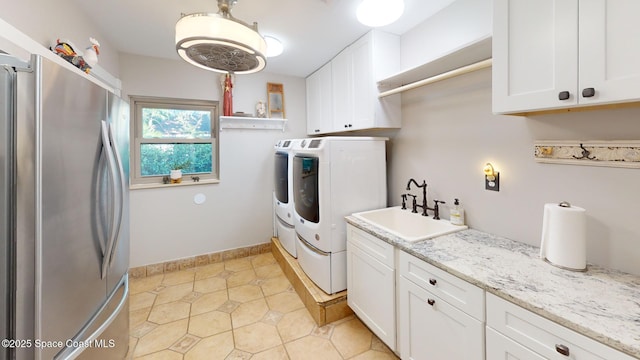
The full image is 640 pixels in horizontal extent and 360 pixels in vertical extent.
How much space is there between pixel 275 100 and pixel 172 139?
138 centimetres

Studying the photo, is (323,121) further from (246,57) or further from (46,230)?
(46,230)

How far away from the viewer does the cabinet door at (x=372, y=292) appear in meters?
1.51

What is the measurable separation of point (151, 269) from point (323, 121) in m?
2.64

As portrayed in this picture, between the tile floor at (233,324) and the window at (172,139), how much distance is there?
124 cm

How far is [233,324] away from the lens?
6.43ft

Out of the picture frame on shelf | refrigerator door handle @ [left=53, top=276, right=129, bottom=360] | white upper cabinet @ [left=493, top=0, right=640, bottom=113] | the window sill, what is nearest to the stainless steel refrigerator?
refrigerator door handle @ [left=53, top=276, right=129, bottom=360]

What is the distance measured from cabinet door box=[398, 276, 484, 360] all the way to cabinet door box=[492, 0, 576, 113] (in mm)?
995

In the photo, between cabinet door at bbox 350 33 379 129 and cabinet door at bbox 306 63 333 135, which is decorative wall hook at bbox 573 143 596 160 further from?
cabinet door at bbox 306 63 333 135

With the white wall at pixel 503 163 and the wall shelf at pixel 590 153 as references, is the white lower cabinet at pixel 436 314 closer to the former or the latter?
the white wall at pixel 503 163

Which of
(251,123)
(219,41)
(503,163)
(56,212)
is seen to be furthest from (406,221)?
(251,123)

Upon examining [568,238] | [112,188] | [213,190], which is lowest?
[568,238]

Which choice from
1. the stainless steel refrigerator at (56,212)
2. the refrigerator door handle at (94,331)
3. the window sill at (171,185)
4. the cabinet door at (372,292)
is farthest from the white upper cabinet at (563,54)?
the window sill at (171,185)

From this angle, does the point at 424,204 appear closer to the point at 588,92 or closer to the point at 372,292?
the point at 372,292

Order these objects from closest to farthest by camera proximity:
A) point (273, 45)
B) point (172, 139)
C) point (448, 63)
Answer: point (448, 63) < point (273, 45) < point (172, 139)
